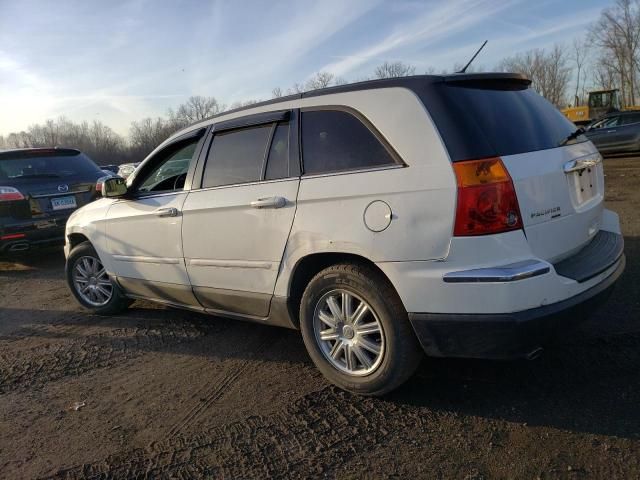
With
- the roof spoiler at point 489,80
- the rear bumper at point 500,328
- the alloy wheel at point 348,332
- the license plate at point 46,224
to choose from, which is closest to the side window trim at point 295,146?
the alloy wheel at point 348,332

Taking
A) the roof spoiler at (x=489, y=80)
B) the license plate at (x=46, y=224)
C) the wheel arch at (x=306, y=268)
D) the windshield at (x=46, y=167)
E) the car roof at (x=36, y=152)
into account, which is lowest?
the wheel arch at (x=306, y=268)

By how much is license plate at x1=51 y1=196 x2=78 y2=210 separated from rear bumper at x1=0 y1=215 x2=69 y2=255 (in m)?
0.15

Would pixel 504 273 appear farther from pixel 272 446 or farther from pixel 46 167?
pixel 46 167

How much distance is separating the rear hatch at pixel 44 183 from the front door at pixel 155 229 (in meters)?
2.93

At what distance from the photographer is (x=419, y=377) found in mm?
3080

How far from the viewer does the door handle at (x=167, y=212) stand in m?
3.73

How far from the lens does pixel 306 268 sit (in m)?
3.06

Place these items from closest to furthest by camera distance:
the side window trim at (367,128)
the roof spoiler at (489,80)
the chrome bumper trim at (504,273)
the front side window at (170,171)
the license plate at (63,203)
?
the chrome bumper trim at (504,273)
the side window trim at (367,128)
the roof spoiler at (489,80)
the front side window at (170,171)
the license plate at (63,203)

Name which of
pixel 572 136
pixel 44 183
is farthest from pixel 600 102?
pixel 44 183

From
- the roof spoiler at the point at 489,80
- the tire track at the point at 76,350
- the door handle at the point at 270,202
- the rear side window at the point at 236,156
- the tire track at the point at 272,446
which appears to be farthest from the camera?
the tire track at the point at 76,350

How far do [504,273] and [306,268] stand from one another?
1245 millimetres

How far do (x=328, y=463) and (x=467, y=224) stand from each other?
1.37 meters

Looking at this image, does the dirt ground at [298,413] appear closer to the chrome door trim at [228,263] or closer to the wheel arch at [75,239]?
the chrome door trim at [228,263]

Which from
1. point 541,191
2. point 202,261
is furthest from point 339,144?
point 202,261
